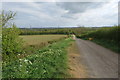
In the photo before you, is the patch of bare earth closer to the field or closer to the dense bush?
the dense bush

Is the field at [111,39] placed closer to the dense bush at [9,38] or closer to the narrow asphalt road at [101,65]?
the narrow asphalt road at [101,65]

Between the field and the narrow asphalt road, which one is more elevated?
the field

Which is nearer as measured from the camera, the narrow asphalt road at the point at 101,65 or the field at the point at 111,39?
the narrow asphalt road at the point at 101,65

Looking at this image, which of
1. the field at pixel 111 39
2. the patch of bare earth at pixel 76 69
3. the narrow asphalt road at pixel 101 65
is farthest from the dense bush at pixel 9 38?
the field at pixel 111 39

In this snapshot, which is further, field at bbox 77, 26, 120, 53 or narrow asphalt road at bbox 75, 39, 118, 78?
field at bbox 77, 26, 120, 53

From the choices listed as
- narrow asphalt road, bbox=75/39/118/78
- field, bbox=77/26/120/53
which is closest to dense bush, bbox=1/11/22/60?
narrow asphalt road, bbox=75/39/118/78

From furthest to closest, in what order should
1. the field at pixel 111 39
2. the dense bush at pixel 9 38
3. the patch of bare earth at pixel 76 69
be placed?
1. the field at pixel 111 39
2. the patch of bare earth at pixel 76 69
3. the dense bush at pixel 9 38

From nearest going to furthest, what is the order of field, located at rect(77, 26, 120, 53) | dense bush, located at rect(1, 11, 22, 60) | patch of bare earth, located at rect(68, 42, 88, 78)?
dense bush, located at rect(1, 11, 22, 60) < patch of bare earth, located at rect(68, 42, 88, 78) < field, located at rect(77, 26, 120, 53)

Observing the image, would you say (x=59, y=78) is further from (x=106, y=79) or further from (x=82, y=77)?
(x=106, y=79)

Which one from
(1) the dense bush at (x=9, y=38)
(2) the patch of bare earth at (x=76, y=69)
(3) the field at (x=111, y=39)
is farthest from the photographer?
(3) the field at (x=111, y=39)

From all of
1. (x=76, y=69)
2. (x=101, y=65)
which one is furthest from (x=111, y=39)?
(x=76, y=69)

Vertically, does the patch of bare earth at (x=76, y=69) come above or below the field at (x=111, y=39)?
below

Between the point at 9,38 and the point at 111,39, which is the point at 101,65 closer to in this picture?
the point at 9,38

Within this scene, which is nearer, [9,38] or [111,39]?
[9,38]
